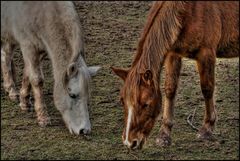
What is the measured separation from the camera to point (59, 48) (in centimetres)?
599

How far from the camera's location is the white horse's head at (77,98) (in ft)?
19.2

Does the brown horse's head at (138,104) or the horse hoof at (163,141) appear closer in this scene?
the brown horse's head at (138,104)

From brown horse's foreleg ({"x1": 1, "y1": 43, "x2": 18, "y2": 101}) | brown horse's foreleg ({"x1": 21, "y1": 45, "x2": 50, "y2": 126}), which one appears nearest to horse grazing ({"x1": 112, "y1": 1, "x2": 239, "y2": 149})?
brown horse's foreleg ({"x1": 21, "y1": 45, "x2": 50, "y2": 126})

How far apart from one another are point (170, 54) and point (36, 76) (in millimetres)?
1604

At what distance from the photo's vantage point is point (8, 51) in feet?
23.0

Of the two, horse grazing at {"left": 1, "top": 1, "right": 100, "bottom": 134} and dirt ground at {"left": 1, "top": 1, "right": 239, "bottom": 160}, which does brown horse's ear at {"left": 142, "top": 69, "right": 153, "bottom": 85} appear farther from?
horse grazing at {"left": 1, "top": 1, "right": 100, "bottom": 134}

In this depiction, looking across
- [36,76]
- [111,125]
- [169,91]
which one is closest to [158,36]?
[169,91]

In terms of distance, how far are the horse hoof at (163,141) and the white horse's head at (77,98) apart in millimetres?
756

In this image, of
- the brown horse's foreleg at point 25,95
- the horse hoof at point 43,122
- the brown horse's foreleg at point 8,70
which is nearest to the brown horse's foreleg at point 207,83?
the horse hoof at point 43,122

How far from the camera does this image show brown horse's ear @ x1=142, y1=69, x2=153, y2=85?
511 centimetres

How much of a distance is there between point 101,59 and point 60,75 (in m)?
2.70

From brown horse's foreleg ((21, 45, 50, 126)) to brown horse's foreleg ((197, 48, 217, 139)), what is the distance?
5.91 ft

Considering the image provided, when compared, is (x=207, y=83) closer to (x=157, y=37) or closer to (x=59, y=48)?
(x=157, y=37)

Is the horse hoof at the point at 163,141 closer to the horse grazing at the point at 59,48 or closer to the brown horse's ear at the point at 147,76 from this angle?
the horse grazing at the point at 59,48
